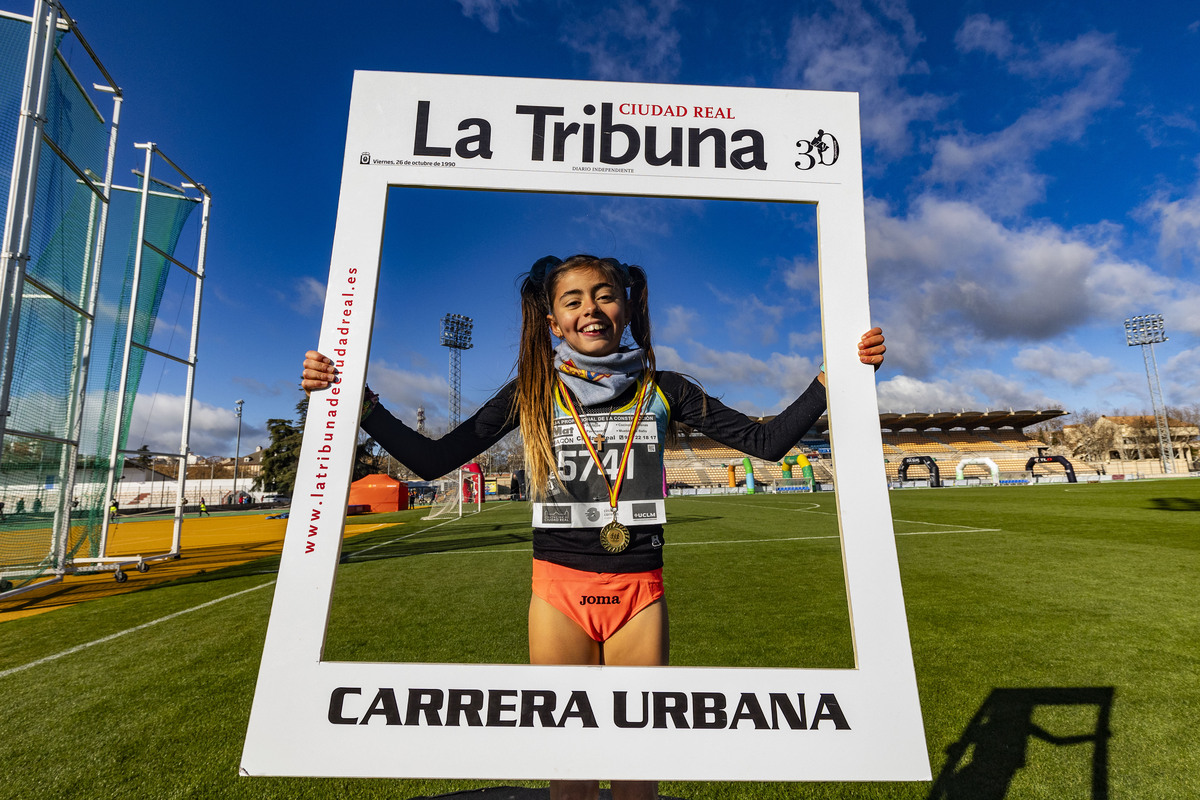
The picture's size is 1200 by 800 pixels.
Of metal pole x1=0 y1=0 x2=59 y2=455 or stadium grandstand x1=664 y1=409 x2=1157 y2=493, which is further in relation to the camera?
stadium grandstand x1=664 y1=409 x2=1157 y2=493

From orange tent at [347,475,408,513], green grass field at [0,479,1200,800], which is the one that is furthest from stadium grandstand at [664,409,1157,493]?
green grass field at [0,479,1200,800]

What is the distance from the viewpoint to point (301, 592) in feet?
4.60

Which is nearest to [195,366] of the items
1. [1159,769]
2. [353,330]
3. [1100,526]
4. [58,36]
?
[58,36]

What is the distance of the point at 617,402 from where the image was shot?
175cm

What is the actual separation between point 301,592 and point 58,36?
9.00 meters

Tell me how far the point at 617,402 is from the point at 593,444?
6.7 inches

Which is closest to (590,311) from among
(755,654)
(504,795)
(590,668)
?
(590,668)

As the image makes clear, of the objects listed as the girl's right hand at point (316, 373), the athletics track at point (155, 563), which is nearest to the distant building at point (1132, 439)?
the athletics track at point (155, 563)

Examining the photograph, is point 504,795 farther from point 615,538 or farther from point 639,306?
point 639,306

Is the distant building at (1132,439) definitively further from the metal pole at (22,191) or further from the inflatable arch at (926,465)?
the metal pole at (22,191)

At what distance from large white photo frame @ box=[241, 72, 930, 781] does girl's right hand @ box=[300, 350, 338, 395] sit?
0.10ft

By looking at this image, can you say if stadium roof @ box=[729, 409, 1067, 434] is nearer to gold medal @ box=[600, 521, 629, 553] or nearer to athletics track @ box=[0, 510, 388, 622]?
athletics track @ box=[0, 510, 388, 622]

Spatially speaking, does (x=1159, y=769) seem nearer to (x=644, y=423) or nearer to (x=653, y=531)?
(x=653, y=531)

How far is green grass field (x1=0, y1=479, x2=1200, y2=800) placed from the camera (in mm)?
2580
